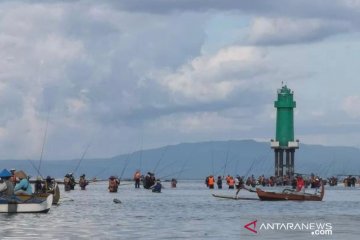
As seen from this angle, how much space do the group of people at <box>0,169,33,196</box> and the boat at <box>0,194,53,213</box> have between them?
10.1 inches

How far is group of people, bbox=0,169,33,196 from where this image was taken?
52719 mm

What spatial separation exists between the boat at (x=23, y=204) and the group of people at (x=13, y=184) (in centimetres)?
26

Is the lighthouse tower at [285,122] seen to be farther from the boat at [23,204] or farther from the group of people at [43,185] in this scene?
the boat at [23,204]

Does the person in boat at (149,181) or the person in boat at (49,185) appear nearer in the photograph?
the person in boat at (49,185)

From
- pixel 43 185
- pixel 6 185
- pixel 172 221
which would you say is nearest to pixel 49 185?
pixel 43 185

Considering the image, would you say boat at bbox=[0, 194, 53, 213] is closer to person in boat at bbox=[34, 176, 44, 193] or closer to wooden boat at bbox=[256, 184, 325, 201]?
person in boat at bbox=[34, 176, 44, 193]

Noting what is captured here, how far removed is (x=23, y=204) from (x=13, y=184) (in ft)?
3.90

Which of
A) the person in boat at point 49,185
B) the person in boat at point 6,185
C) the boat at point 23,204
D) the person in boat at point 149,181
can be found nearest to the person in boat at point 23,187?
the boat at point 23,204

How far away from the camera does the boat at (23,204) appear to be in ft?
174

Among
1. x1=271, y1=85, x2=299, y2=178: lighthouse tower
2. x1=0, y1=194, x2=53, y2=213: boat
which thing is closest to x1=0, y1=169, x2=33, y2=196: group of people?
x1=0, y1=194, x2=53, y2=213: boat

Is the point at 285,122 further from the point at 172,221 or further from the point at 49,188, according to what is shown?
the point at 172,221

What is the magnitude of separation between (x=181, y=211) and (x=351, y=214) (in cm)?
981

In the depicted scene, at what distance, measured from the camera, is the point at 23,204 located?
53.6 m

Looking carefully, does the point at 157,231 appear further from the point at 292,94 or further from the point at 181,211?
the point at 292,94
